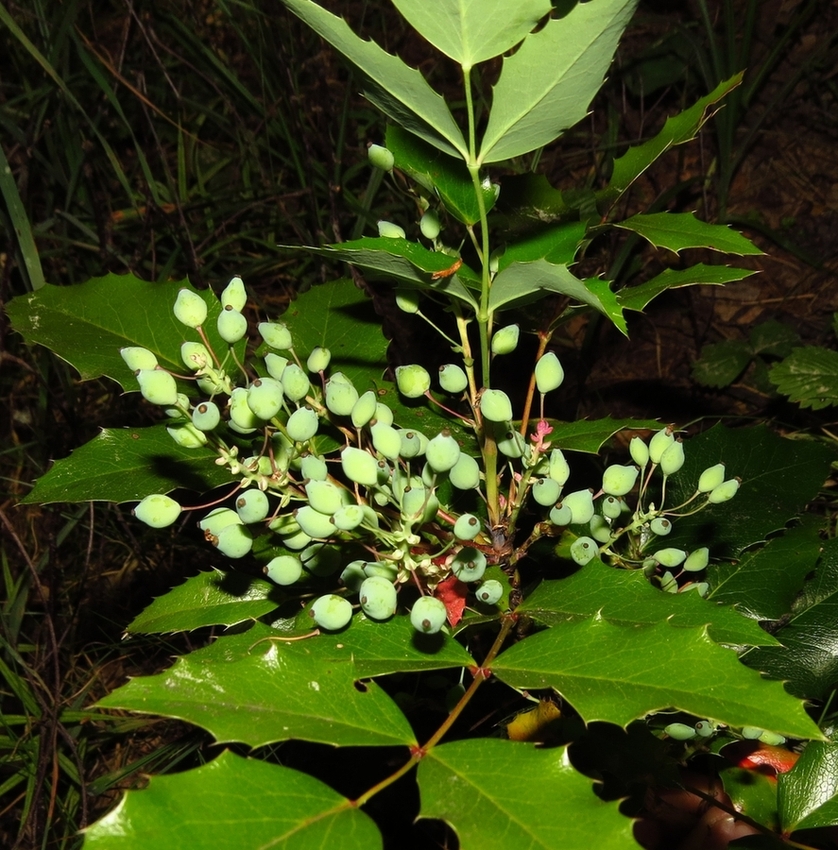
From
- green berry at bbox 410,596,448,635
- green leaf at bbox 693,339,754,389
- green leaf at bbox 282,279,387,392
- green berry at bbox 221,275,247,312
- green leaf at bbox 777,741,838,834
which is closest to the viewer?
green berry at bbox 410,596,448,635

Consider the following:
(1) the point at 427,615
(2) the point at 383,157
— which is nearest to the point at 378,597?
(1) the point at 427,615

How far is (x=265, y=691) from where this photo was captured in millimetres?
700

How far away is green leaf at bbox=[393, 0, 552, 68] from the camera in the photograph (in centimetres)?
64

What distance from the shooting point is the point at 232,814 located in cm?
60

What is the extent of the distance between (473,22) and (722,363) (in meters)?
1.56

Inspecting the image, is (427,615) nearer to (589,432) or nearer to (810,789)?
(589,432)

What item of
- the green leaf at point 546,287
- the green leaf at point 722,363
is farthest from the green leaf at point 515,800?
the green leaf at point 722,363

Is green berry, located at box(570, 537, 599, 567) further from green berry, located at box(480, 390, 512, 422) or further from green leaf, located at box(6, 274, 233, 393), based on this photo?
green leaf, located at box(6, 274, 233, 393)

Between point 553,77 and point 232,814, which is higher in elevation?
point 553,77

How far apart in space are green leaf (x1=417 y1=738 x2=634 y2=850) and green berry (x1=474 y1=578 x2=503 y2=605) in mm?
137

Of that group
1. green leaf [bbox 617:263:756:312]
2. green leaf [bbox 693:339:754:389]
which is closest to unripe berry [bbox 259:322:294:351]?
green leaf [bbox 617:263:756:312]

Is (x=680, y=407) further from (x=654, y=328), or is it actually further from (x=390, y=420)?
(x=390, y=420)

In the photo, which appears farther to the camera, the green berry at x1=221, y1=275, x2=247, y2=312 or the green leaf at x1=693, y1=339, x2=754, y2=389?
the green leaf at x1=693, y1=339, x2=754, y2=389

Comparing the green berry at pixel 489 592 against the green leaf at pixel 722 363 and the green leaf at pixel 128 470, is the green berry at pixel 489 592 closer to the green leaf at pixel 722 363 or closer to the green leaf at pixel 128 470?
the green leaf at pixel 128 470
